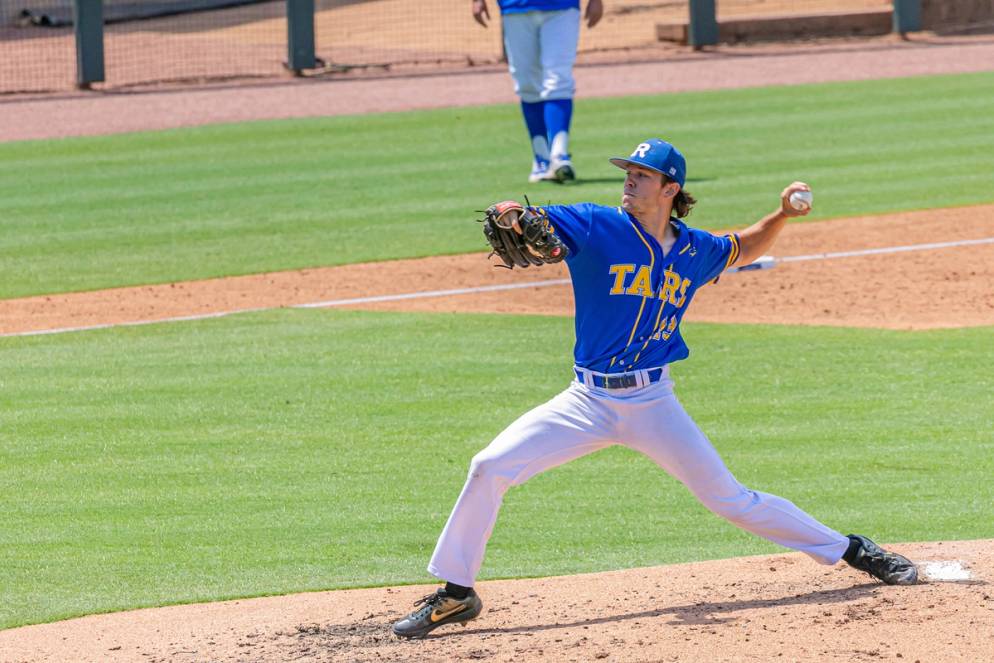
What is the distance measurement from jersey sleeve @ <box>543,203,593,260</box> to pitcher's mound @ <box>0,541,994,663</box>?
4.37ft

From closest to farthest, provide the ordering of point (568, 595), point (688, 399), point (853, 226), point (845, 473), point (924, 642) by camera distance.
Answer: point (924, 642)
point (568, 595)
point (845, 473)
point (688, 399)
point (853, 226)

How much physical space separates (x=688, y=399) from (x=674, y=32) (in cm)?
1352

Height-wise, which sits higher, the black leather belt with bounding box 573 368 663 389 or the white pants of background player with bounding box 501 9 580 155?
the white pants of background player with bounding box 501 9 580 155

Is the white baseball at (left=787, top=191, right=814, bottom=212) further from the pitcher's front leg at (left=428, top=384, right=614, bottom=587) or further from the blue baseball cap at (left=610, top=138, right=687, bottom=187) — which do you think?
the pitcher's front leg at (left=428, top=384, right=614, bottom=587)

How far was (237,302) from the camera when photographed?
37.1ft

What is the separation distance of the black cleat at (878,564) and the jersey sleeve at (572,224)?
1.53 metres

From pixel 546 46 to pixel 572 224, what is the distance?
8926mm

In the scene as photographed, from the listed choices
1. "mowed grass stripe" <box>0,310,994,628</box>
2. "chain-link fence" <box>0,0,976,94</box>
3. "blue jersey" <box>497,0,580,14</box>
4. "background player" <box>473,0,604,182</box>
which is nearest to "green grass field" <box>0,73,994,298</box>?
"background player" <box>473,0,604,182</box>

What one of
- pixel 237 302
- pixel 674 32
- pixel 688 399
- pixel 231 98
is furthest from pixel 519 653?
pixel 674 32

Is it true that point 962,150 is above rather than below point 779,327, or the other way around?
above

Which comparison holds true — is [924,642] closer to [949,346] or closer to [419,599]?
[419,599]

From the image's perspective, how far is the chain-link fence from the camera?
67.9ft

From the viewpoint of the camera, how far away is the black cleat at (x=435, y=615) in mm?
5508

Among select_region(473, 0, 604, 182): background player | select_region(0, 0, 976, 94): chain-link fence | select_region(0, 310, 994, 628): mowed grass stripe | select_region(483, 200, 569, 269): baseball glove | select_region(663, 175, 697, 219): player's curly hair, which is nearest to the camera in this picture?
select_region(483, 200, 569, 269): baseball glove
